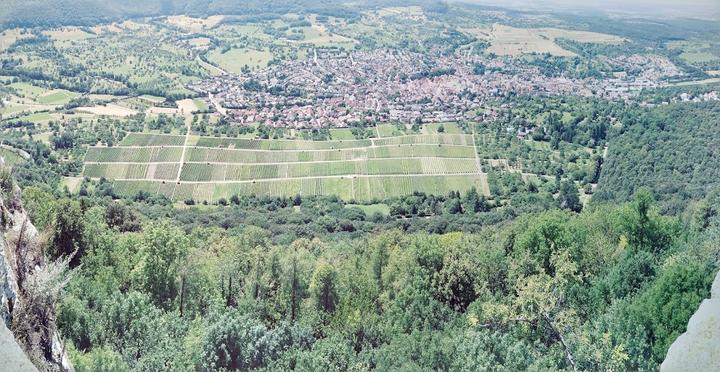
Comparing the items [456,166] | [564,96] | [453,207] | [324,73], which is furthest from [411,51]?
[453,207]

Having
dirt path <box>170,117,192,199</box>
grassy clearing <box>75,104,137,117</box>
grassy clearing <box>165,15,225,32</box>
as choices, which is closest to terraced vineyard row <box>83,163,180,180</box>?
dirt path <box>170,117,192,199</box>

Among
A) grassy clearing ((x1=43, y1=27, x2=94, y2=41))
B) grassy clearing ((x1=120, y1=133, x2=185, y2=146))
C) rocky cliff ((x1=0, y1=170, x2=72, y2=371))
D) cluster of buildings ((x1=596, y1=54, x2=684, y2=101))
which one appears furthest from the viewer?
grassy clearing ((x1=43, y1=27, x2=94, y2=41))

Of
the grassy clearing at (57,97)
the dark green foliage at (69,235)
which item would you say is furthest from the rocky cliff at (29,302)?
the grassy clearing at (57,97)

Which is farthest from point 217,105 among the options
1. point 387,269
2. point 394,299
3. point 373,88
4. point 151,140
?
point 394,299

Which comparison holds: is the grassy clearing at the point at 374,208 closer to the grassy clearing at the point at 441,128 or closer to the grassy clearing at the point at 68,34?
the grassy clearing at the point at 441,128

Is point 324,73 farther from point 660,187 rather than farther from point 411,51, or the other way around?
point 660,187

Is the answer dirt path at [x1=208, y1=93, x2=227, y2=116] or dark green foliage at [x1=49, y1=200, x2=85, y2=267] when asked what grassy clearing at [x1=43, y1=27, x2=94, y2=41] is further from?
dark green foliage at [x1=49, y1=200, x2=85, y2=267]
